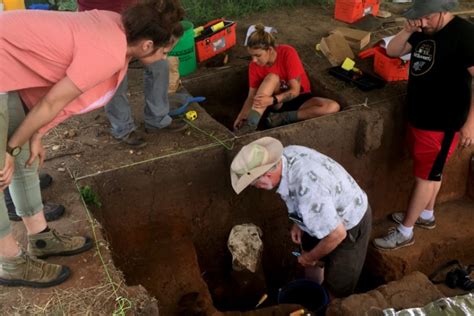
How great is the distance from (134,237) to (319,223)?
5.47 feet

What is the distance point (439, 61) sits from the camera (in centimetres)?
357

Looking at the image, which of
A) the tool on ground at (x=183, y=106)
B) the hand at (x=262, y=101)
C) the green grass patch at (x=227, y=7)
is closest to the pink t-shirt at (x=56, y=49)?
the tool on ground at (x=183, y=106)

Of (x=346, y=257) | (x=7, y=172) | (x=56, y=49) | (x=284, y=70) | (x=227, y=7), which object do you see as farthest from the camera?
(x=227, y=7)

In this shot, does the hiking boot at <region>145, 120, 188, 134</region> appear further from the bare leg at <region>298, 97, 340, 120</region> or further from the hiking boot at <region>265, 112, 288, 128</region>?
the bare leg at <region>298, 97, 340, 120</region>

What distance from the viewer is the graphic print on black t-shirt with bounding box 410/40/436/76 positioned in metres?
3.60

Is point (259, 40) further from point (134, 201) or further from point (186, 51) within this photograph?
point (134, 201)

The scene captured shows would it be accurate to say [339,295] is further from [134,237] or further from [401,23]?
[401,23]

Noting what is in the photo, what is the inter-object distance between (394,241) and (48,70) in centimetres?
318

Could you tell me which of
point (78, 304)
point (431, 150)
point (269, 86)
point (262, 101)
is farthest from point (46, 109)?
point (431, 150)

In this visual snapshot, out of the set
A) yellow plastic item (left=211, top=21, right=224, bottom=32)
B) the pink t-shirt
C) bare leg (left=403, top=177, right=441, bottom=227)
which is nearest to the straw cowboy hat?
the pink t-shirt

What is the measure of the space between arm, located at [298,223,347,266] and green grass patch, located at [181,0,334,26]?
3.37 m

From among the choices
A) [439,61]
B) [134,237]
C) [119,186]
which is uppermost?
[439,61]

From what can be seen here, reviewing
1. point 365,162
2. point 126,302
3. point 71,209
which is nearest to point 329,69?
point 365,162

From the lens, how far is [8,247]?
105 inches
